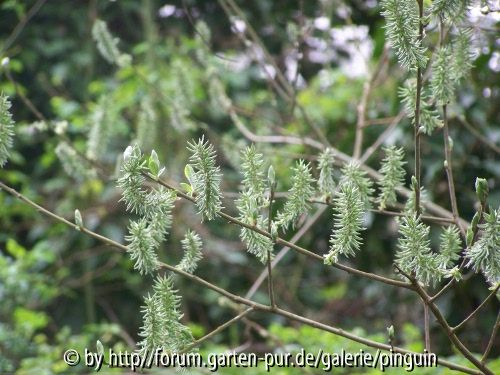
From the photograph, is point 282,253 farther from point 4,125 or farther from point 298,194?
point 4,125

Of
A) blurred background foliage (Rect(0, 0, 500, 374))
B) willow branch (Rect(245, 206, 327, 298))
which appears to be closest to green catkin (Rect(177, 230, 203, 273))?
willow branch (Rect(245, 206, 327, 298))

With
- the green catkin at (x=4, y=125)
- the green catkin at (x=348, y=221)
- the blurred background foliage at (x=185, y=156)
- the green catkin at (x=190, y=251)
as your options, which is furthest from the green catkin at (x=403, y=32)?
the blurred background foliage at (x=185, y=156)

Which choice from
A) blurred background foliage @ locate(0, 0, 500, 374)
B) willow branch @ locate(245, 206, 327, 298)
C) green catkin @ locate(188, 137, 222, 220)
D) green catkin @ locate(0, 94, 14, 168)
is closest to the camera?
green catkin @ locate(188, 137, 222, 220)

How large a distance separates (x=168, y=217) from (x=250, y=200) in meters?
0.13

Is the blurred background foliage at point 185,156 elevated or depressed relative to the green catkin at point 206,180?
elevated

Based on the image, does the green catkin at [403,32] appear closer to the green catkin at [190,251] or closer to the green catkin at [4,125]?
the green catkin at [190,251]

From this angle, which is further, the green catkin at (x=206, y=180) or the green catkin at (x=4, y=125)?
the green catkin at (x=4, y=125)

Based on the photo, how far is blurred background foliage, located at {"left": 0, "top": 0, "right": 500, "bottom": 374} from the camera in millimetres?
2207

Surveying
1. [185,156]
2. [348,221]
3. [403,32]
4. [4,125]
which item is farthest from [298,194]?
[185,156]

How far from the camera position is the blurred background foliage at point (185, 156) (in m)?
2.21

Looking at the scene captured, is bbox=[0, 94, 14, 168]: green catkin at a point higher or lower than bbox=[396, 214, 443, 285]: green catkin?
higher

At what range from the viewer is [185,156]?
271cm

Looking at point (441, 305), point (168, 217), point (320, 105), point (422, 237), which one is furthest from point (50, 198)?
point (422, 237)

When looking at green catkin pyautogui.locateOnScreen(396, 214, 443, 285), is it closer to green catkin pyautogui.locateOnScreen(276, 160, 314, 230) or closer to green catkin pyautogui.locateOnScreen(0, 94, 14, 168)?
green catkin pyautogui.locateOnScreen(276, 160, 314, 230)
